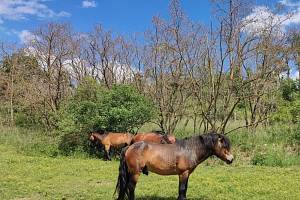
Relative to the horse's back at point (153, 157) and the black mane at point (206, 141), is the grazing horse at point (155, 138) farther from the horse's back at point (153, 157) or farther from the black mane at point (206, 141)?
the horse's back at point (153, 157)

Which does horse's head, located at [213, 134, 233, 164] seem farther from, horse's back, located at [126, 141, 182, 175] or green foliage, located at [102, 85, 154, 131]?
green foliage, located at [102, 85, 154, 131]

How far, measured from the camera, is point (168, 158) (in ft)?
22.8

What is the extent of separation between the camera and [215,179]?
9750mm

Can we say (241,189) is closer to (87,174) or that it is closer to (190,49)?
(87,174)

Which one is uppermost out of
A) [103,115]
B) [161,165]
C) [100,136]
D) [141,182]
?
[103,115]

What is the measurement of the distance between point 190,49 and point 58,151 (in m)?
6.76

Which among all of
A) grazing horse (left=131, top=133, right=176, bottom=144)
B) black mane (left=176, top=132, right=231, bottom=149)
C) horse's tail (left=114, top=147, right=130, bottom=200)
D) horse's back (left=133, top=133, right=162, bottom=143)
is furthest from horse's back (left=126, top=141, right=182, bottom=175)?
horse's back (left=133, top=133, right=162, bottom=143)

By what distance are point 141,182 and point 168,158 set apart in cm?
285

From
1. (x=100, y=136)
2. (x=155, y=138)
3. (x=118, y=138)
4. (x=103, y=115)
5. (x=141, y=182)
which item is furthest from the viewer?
(x=103, y=115)

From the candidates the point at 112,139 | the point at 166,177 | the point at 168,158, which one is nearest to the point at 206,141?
the point at 168,158

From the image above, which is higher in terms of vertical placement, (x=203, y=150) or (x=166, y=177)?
(x=203, y=150)

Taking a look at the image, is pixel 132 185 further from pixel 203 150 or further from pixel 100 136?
pixel 100 136

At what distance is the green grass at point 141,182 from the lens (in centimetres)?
816

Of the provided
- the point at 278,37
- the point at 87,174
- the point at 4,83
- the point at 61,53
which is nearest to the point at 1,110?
the point at 4,83
